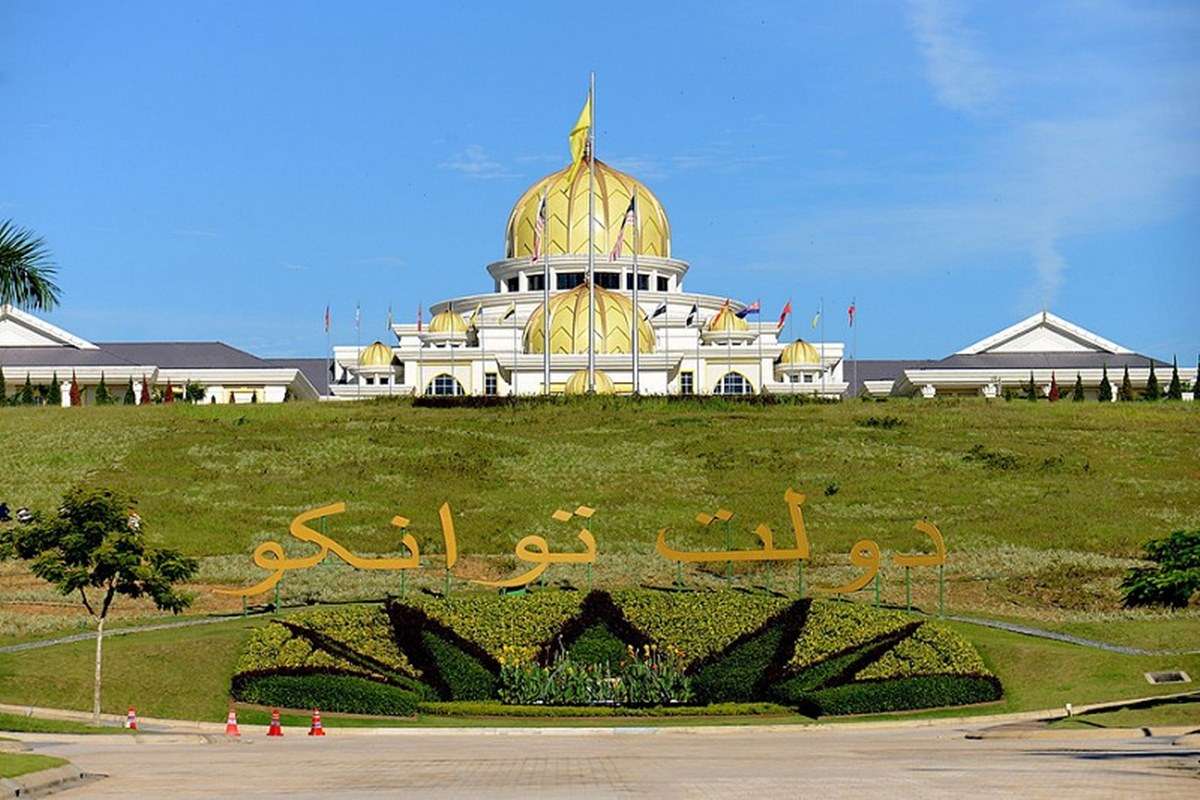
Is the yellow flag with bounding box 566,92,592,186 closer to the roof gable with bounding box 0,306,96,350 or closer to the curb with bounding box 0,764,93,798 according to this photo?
the roof gable with bounding box 0,306,96,350

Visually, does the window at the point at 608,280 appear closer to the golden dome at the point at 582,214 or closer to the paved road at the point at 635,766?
the golden dome at the point at 582,214

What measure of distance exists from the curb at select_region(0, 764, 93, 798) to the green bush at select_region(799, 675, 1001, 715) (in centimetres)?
1476

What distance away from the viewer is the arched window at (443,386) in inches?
3536

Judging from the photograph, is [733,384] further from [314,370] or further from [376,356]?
[314,370]

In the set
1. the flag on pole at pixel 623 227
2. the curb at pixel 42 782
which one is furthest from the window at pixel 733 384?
the curb at pixel 42 782

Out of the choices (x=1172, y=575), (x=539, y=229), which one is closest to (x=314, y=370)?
(x=539, y=229)

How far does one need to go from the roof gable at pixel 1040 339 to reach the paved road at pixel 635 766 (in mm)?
74319

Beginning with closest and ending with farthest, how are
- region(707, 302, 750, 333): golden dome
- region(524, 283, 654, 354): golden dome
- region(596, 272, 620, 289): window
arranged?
region(524, 283, 654, 354): golden dome
region(707, 302, 750, 333): golden dome
region(596, 272, 620, 289): window

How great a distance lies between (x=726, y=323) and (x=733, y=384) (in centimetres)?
395

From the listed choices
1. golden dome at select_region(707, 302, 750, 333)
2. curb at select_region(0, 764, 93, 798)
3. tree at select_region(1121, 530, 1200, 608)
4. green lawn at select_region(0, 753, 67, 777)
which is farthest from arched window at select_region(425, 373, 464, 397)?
curb at select_region(0, 764, 93, 798)

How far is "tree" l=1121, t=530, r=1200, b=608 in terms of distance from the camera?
82.1 feet

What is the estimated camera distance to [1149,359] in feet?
320

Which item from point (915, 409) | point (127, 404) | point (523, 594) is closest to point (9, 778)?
point (523, 594)

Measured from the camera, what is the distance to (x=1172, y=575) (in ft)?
82.2
